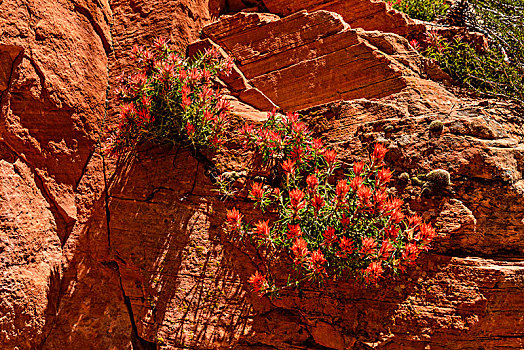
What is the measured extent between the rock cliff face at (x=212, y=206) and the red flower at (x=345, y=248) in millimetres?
540

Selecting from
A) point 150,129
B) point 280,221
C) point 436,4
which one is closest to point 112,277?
point 150,129

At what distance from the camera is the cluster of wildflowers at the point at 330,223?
12.7ft

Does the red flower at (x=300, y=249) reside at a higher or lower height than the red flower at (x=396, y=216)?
lower

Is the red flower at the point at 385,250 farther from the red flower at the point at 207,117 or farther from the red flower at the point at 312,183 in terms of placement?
the red flower at the point at 207,117

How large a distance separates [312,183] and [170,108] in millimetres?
2000

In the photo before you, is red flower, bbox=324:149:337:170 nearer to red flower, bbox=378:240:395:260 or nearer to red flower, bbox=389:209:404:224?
red flower, bbox=389:209:404:224

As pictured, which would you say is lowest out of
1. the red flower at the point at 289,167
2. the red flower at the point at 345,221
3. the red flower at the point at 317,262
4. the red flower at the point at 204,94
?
the red flower at the point at 317,262

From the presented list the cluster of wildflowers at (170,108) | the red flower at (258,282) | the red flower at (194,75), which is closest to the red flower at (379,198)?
the red flower at (258,282)

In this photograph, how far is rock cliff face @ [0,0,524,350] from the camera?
4.10 meters

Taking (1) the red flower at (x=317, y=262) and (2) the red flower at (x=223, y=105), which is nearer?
(1) the red flower at (x=317, y=262)

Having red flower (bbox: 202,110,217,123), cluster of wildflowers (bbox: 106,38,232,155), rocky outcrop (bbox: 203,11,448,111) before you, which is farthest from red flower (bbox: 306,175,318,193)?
rocky outcrop (bbox: 203,11,448,111)

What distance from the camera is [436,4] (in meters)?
6.79

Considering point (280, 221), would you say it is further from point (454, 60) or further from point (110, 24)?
point (110, 24)

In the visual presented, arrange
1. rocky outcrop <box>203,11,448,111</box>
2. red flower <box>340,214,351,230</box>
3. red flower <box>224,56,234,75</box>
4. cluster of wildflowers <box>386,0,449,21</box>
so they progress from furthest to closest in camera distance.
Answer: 1. cluster of wildflowers <box>386,0,449,21</box>
2. red flower <box>224,56,234,75</box>
3. rocky outcrop <box>203,11,448,111</box>
4. red flower <box>340,214,351,230</box>
